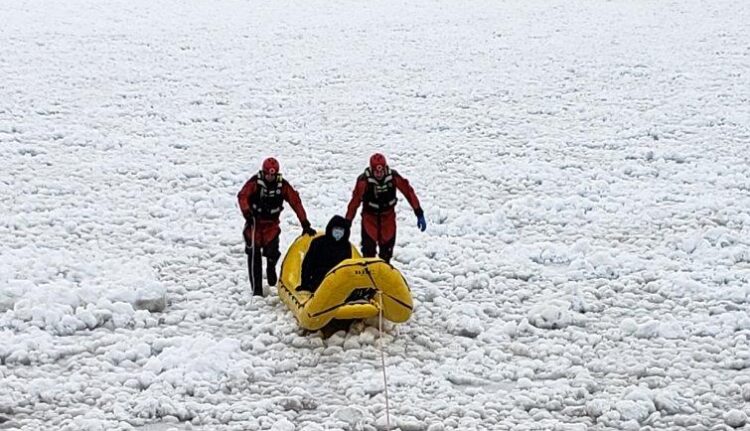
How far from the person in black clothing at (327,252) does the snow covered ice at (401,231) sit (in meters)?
0.71

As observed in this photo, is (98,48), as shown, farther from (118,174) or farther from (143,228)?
(143,228)

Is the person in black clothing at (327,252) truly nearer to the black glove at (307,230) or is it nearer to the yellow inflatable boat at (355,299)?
the black glove at (307,230)

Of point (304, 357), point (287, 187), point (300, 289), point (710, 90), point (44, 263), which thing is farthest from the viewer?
point (710, 90)

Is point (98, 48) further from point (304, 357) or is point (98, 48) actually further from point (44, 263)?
point (304, 357)

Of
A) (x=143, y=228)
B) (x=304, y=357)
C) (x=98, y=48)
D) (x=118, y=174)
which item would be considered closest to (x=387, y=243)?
(x=304, y=357)

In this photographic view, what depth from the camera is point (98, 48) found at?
28562 millimetres

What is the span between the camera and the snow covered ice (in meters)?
8.12

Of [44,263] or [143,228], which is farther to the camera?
[143,228]

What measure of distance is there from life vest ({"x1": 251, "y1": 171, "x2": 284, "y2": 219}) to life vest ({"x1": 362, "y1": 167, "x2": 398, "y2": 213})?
1.02 meters

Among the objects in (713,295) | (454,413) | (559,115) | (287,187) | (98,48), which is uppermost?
(98,48)

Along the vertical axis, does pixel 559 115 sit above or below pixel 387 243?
above

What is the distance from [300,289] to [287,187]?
1315 millimetres

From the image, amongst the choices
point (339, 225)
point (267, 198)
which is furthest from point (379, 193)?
point (267, 198)

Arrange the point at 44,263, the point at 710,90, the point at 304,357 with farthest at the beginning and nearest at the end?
the point at 710,90 < the point at 44,263 < the point at 304,357
